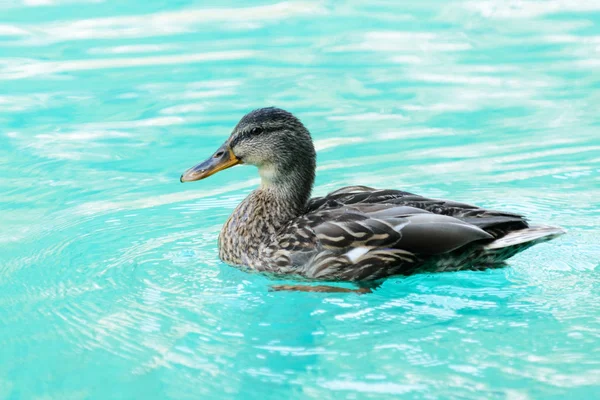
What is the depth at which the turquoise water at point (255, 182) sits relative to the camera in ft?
17.5

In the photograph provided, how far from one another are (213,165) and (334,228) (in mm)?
1014

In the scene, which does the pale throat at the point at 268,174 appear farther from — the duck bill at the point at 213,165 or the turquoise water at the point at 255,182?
the turquoise water at the point at 255,182

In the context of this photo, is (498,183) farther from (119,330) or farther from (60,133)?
(60,133)

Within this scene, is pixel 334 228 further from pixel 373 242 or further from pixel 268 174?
pixel 268 174

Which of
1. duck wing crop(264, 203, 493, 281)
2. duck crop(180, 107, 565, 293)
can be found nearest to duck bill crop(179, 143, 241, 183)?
duck crop(180, 107, 565, 293)

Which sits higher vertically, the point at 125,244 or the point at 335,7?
the point at 335,7

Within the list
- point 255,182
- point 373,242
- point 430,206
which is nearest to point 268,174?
point 373,242

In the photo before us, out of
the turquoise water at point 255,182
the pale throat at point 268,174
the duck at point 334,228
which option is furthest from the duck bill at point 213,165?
the turquoise water at point 255,182

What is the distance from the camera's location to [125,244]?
23.5 feet

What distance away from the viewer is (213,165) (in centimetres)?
681

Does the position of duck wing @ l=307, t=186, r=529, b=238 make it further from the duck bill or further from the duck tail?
the duck bill

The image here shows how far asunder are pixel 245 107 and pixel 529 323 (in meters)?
5.36

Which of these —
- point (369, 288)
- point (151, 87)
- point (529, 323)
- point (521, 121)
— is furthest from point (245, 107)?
point (529, 323)

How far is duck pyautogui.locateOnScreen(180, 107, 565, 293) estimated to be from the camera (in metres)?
6.23
